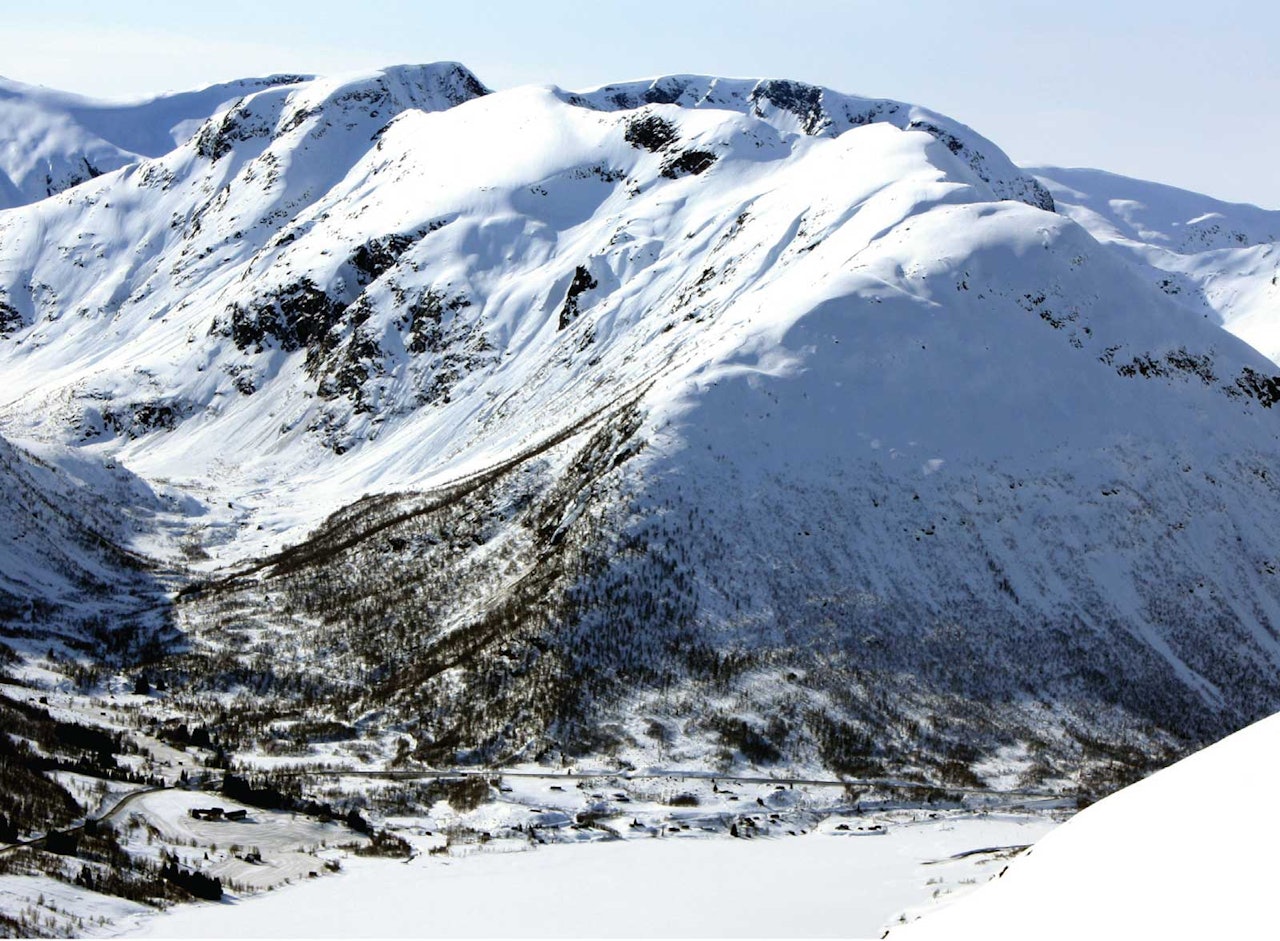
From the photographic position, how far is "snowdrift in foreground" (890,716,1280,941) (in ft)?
36.9

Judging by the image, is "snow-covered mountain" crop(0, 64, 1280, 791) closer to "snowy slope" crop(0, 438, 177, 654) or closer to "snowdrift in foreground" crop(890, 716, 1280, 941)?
"snowy slope" crop(0, 438, 177, 654)

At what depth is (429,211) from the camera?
16125 centimetres

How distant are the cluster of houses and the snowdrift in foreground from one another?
116 feet

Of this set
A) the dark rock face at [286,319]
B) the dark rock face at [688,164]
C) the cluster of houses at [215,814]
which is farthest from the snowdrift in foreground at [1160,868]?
the dark rock face at [286,319]

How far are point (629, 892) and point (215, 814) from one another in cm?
1593

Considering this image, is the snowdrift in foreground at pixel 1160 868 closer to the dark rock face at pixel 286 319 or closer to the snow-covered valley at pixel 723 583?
the snow-covered valley at pixel 723 583

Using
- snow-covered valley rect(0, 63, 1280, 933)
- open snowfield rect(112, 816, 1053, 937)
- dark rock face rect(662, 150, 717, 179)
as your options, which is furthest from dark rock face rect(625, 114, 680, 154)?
open snowfield rect(112, 816, 1053, 937)

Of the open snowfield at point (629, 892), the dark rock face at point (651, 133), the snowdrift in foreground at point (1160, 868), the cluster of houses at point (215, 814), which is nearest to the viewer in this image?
the snowdrift in foreground at point (1160, 868)

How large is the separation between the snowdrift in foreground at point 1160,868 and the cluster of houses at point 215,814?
3533cm

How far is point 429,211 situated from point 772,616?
347 feet

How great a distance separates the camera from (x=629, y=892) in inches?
1521

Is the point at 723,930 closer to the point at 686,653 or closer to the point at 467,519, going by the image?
the point at 686,653

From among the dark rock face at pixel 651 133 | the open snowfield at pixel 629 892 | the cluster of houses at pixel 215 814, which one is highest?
the dark rock face at pixel 651 133

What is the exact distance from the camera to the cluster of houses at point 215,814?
44.7m
